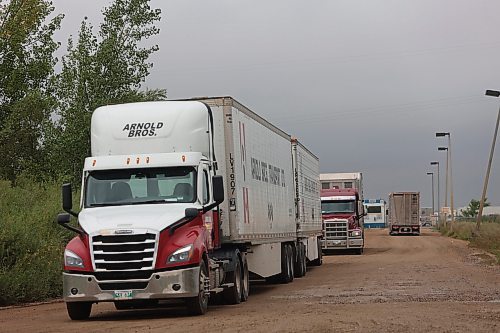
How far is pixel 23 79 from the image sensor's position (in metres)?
34.6

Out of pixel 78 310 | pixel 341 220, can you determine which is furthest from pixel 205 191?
pixel 341 220

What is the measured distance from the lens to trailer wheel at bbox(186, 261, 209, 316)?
16067 mm

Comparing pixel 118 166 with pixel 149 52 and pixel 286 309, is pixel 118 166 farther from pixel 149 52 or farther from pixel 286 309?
pixel 149 52

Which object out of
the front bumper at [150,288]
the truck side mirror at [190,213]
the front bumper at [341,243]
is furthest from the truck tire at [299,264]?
the front bumper at [341,243]

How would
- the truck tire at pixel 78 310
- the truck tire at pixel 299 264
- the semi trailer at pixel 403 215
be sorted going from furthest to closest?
the semi trailer at pixel 403 215 < the truck tire at pixel 299 264 < the truck tire at pixel 78 310

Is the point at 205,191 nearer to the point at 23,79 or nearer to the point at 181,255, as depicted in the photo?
the point at 181,255

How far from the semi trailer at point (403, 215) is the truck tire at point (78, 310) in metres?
61.1

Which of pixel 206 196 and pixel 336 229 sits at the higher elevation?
pixel 206 196

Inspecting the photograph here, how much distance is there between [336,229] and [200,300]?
2911 cm

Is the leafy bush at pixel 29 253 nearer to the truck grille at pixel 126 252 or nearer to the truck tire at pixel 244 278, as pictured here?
the truck tire at pixel 244 278

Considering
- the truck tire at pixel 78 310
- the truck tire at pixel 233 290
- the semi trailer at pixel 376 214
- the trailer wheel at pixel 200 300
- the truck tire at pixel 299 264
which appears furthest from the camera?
the semi trailer at pixel 376 214

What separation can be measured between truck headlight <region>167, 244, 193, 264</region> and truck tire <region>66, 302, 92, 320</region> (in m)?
1.82

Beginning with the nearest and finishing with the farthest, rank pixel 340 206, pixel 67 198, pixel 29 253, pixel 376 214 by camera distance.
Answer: pixel 67 198 < pixel 29 253 < pixel 340 206 < pixel 376 214

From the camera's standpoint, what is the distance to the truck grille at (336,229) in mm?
44594
